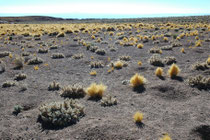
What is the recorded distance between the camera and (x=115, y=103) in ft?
22.5

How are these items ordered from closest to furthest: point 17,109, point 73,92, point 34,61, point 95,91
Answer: point 17,109 → point 95,91 → point 73,92 → point 34,61

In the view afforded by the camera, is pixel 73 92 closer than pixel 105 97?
No

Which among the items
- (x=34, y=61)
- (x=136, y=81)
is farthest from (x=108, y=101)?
(x=34, y=61)

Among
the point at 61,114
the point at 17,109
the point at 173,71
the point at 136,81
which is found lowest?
the point at 17,109

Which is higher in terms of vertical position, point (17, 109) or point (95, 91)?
point (95, 91)

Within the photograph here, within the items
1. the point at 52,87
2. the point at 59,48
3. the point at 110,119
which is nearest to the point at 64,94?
the point at 52,87

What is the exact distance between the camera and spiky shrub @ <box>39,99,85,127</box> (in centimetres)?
554

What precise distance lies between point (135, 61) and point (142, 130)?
26.5 feet

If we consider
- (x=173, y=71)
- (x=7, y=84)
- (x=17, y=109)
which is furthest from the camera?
(x=173, y=71)

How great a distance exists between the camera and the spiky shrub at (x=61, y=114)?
5.54 m

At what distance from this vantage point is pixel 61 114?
18.7 feet

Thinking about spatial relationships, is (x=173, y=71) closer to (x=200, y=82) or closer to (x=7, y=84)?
(x=200, y=82)

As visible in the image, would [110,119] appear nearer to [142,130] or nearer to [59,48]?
[142,130]

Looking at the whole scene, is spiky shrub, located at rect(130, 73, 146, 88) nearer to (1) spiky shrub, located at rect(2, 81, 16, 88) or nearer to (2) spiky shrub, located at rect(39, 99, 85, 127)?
(2) spiky shrub, located at rect(39, 99, 85, 127)
